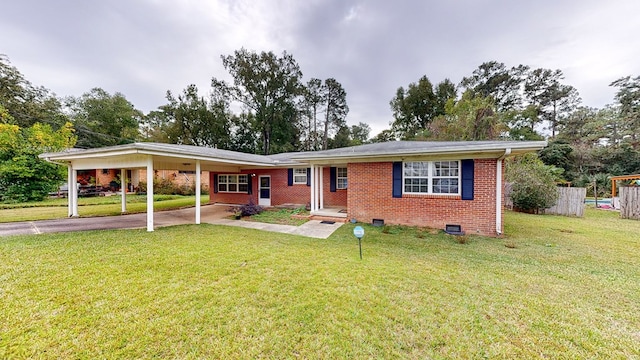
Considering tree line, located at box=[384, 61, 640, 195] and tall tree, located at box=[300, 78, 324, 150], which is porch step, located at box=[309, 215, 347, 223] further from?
tall tree, located at box=[300, 78, 324, 150]

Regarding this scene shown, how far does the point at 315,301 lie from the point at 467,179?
615 centimetres

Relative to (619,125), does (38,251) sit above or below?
below

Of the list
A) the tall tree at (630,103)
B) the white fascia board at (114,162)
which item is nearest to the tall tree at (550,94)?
the tall tree at (630,103)

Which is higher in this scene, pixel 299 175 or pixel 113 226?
pixel 299 175

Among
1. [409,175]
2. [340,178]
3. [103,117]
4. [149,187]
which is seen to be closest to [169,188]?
[103,117]

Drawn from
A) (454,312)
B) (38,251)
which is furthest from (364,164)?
(38,251)

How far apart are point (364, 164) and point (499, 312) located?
5.90 metres

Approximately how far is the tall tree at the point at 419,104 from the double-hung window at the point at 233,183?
67.5 feet

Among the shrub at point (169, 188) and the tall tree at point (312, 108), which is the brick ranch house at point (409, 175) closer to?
the shrub at point (169, 188)

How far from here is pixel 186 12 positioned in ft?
31.6

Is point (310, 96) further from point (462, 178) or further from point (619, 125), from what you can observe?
point (619, 125)

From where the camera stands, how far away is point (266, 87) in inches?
1011

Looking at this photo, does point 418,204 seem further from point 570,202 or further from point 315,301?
point 570,202

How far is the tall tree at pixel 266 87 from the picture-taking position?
25047 mm
